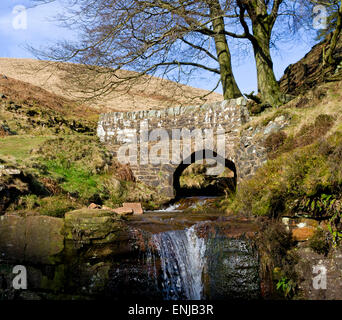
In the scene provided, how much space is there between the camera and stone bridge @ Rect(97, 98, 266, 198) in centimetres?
863

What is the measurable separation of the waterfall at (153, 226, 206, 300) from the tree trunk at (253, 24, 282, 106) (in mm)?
5722

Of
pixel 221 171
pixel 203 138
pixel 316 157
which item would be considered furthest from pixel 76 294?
pixel 221 171

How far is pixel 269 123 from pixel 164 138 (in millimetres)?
3359

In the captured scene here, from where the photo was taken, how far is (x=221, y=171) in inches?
527

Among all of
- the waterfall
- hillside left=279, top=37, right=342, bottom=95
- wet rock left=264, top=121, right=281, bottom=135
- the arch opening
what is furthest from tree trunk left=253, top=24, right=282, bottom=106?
the waterfall

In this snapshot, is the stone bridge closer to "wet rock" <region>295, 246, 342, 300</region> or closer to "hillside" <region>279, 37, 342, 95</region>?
"hillside" <region>279, 37, 342, 95</region>

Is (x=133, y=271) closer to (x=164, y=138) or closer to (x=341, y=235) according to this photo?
(x=341, y=235)

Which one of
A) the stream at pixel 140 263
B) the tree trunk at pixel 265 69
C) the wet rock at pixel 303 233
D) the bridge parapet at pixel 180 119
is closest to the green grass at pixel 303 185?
the wet rock at pixel 303 233

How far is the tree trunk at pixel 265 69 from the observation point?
9180 mm

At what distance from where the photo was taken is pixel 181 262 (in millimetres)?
4754

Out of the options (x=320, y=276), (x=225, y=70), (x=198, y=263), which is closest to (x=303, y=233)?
(x=320, y=276)

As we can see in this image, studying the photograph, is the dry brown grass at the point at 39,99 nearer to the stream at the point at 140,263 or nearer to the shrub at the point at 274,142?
the shrub at the point at 274,142

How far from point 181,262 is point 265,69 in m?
6.98

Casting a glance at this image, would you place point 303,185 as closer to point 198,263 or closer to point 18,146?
point 198,263
